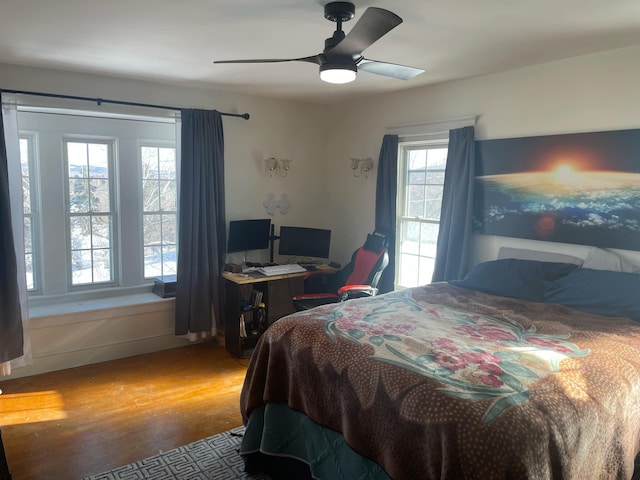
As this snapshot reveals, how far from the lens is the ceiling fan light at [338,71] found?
7.84 ft

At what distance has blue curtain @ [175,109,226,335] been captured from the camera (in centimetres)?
420

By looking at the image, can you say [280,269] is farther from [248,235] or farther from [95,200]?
[95,200]

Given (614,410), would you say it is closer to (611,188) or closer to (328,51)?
(611,188)

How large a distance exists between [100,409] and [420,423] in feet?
8.10

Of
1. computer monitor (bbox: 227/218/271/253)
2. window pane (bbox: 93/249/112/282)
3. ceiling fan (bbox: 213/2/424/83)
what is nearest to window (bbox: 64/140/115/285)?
window pane (bbox: 93/249/112/282)

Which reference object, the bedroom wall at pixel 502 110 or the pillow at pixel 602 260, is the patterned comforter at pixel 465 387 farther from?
the bedroom wall at pixel 502 110

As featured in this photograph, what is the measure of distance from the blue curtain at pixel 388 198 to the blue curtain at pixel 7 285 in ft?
10.1

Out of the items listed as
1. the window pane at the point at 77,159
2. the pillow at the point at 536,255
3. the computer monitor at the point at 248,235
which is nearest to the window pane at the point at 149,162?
the window pane at the point at 77,159

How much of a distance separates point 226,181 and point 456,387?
3367mm

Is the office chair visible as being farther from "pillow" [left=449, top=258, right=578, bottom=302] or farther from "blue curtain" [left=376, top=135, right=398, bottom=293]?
"pillow" [left=449, top=258, right=578, bottom=302]

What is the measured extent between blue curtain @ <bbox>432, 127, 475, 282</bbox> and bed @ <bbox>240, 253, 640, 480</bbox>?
830mm

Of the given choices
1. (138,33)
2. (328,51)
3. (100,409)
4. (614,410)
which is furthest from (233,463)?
(138,33)

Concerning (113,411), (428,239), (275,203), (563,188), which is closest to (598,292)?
(563,188)

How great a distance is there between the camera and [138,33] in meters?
2.76
